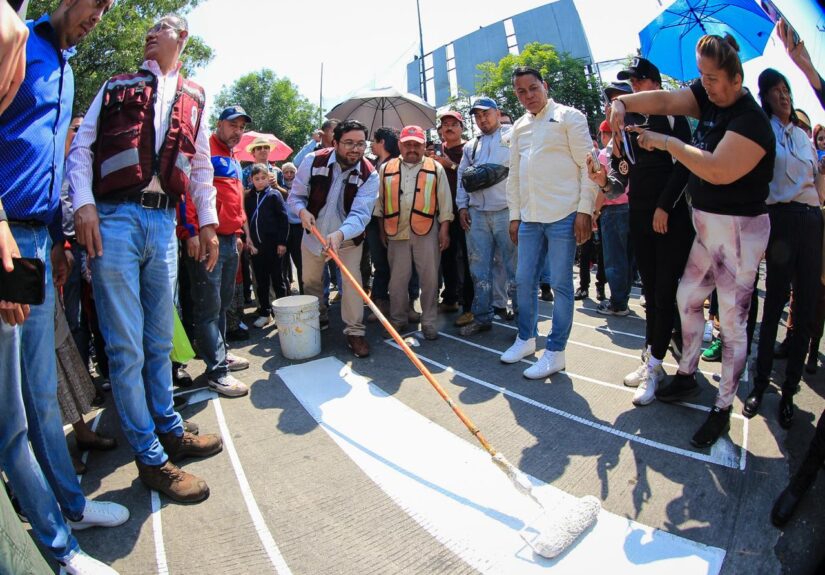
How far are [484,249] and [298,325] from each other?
2.02 metres

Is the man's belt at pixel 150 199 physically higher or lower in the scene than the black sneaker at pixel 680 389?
higher

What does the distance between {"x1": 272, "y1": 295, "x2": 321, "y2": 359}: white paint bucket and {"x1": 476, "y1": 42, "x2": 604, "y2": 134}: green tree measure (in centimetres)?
2263

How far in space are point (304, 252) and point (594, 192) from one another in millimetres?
2711

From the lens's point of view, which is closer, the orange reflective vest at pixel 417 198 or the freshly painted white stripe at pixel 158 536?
the freshly painted white stripe at pixel 158 536

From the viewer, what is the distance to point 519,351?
163 inches

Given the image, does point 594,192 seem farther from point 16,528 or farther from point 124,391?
point 16,528

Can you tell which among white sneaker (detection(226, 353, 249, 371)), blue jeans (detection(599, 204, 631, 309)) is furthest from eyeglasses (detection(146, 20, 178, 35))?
blue jeans (detection(599, 204, 631, 309))

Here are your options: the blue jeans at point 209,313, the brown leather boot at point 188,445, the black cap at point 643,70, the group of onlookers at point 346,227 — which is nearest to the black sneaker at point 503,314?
the group of onlookers at point 346,227

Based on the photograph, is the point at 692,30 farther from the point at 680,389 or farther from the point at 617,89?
the point at 680,389

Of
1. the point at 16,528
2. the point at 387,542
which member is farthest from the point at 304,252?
the point at 16,528

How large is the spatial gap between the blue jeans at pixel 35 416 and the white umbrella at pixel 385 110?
5.71 meters

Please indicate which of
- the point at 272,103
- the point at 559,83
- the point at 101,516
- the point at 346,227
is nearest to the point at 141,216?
the point at 101,516

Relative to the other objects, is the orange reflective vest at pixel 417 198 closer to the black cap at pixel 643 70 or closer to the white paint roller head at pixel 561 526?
the black cap at pixel 643 70

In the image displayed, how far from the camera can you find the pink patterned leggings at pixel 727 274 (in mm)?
2627
